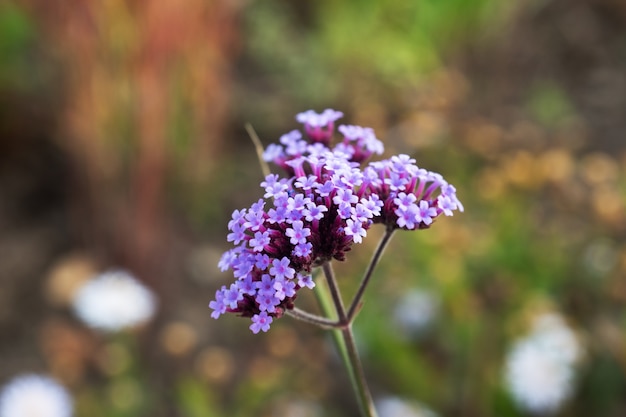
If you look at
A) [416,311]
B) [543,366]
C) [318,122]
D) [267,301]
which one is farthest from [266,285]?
A: [416,311]

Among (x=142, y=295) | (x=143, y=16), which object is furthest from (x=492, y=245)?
(x=143, y=16)

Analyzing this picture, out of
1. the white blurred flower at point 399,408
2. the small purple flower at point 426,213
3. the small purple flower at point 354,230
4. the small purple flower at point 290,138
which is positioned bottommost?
the small purple flower at point 354,230

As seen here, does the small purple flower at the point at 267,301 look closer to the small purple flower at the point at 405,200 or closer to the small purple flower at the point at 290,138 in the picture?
the small purple flower at the point at 405,200

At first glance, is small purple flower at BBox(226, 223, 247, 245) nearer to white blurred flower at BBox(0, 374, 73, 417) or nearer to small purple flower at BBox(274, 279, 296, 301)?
small purple flower at BBox(274, 279, 296, 301)

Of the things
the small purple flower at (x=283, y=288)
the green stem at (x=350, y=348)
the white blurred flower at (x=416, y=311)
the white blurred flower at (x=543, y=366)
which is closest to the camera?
the small purple flower at (x=283, y=288)

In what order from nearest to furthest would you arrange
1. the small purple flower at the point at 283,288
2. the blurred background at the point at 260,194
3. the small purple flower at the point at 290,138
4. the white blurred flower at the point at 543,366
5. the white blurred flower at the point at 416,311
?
1. the small purple flower at the point at 283,288
2. the small purple flower at the point at 290,138
3. the white blurred flower at the point at 543,366
4. the blurred background at the point at 260,194
5. the white blurred flower at the point at 416,311

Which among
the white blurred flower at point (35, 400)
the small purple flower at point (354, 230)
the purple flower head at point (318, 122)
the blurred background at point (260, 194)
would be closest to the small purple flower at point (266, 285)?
the small purple flower at point (354, 230)

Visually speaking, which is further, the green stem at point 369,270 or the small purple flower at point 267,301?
the green stem at point 369,270

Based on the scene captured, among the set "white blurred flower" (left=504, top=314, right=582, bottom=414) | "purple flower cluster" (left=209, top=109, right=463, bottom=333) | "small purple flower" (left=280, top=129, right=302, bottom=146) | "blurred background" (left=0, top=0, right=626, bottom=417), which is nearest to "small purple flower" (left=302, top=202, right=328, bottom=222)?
"purple flower cluster" (left=209, top=109, right=463, bottom=333)
